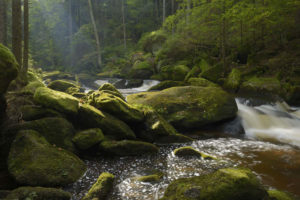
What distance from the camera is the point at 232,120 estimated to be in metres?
10.1

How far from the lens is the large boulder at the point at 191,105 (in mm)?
9312

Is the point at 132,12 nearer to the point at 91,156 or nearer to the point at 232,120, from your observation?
the point at 232,120

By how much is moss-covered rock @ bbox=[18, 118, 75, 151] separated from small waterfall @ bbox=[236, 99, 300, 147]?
23.3 feet

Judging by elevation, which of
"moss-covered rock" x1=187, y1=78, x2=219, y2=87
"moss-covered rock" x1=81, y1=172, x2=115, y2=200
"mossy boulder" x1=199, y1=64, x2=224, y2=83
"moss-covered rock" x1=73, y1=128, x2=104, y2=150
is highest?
"mossy boulder" x1=199, y1=64, x2=224, y2=83

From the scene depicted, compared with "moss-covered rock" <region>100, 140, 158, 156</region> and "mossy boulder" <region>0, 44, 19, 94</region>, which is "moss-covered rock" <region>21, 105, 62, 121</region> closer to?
"mossy boulder" <region>0, 44, 19, 94</region>

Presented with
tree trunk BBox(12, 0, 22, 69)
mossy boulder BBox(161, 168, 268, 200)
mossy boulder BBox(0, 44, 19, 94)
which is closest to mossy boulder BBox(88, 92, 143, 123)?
mossy boulder BBox(0, 44, 19, 94)

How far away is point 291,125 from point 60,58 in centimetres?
4172

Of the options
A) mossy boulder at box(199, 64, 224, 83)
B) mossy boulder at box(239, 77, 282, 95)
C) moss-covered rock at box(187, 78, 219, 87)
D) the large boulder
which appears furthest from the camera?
mossy boulder at box(199, 64, 224, 83)

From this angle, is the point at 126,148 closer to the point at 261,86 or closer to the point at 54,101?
the point at 54,101

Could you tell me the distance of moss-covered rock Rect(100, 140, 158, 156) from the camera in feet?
21.7

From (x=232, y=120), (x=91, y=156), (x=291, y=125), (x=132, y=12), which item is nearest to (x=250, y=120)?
(x=232, y=120)

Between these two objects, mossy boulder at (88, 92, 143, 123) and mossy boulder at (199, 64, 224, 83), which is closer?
mossy boulder at (88, 92, 143, 123)

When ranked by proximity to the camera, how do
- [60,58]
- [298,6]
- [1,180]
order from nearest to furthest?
1. [1,180]
2. [298,6]
3. [60,58]

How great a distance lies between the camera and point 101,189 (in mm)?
4684
